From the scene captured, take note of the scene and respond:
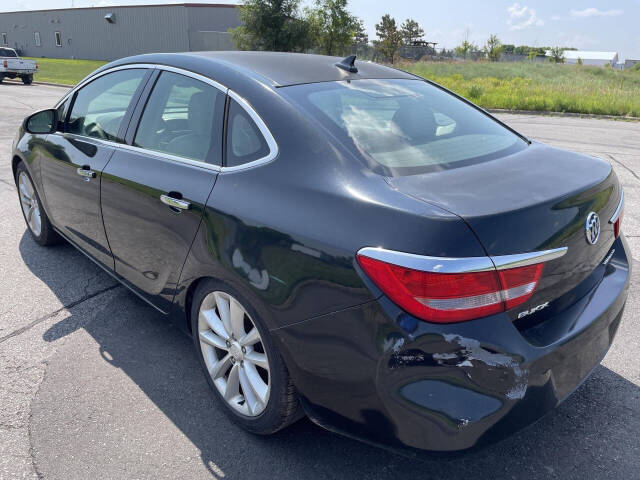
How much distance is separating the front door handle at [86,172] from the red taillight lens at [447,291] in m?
2.25

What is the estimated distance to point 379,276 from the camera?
1832 millimetres

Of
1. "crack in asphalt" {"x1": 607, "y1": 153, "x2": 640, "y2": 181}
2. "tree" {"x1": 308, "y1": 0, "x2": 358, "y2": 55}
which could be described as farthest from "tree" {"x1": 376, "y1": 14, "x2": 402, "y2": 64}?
"crack in asphalt" {"x1": 607, "y1": 153, "x2": 640, "y2": 181}

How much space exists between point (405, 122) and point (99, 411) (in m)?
2.05

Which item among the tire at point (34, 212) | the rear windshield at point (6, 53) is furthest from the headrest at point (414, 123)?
the rear windshield at point (6, 53)

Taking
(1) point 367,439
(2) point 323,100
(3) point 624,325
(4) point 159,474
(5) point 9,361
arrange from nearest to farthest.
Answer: (1) point 367,439, (4) point 159,474, (2) point 323,100, (5) point 9,361, (3) point 624,325

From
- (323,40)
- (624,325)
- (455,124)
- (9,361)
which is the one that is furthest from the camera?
(323,40)

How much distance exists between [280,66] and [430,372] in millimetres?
1795

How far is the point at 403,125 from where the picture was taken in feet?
8.59

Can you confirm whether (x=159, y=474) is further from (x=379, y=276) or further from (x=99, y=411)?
(x=379, y=276)

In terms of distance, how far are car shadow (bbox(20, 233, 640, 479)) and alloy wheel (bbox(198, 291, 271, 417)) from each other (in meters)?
0.18

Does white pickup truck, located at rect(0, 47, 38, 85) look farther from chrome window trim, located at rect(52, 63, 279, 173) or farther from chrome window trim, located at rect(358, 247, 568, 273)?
chrome window trim, located at rect(358, 247, 568, 273)

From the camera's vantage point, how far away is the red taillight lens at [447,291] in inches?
69.7

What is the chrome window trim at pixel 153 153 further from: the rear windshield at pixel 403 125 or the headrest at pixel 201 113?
the rear windshield at pixel 403 125

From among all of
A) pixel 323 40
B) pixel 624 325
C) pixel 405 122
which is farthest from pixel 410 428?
pixel 323 40
